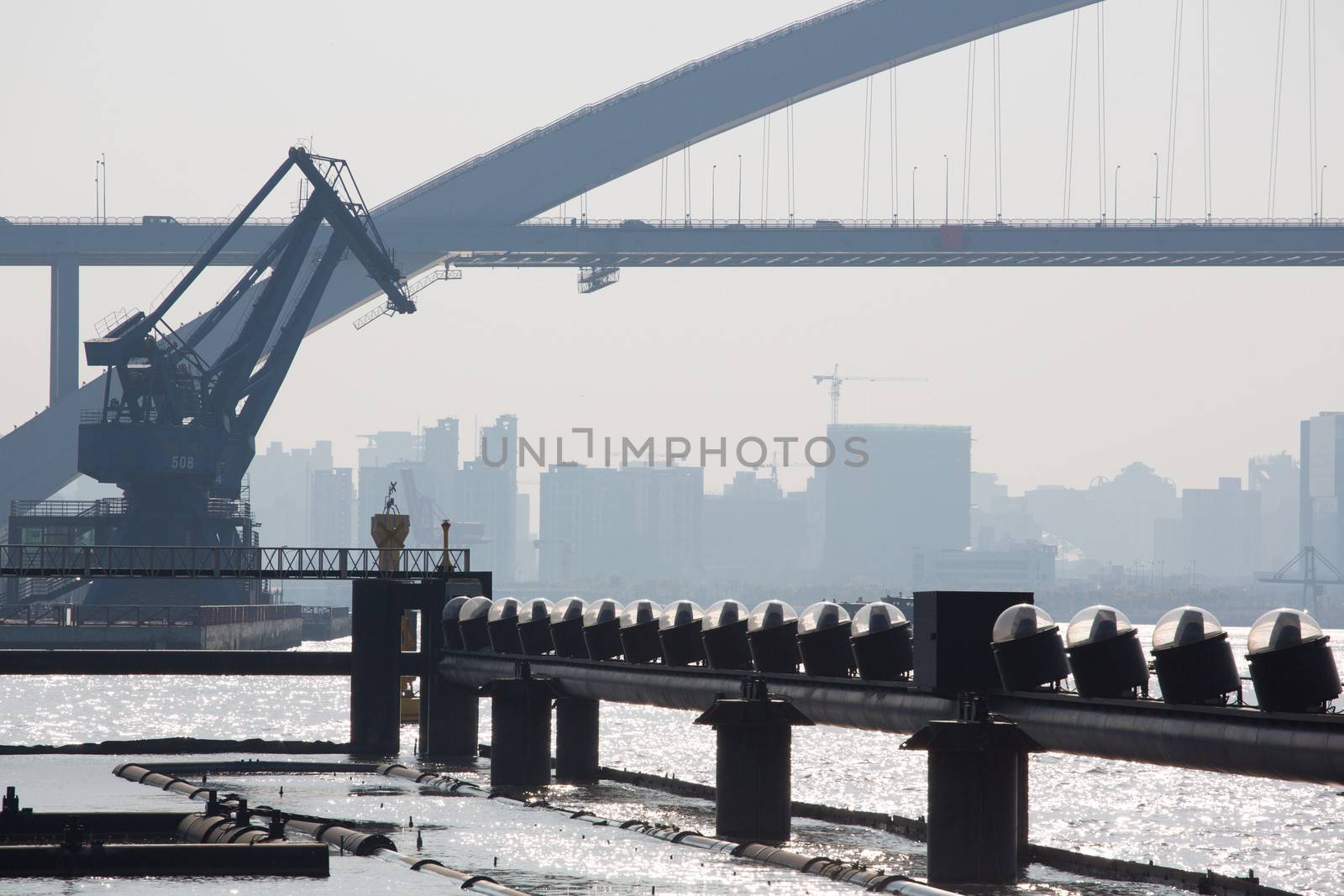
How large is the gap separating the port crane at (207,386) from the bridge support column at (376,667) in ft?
251

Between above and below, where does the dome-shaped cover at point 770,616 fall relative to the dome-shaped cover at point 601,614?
above

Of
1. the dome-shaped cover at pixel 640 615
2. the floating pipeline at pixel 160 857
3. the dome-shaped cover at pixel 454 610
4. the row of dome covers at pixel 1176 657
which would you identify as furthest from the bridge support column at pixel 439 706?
the row of dome covers at pixel 1176 657

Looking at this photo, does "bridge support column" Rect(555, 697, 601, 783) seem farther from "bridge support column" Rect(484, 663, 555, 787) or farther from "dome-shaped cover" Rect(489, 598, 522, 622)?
"dome-shaped cover" Rect(489, 598, 522, 622)

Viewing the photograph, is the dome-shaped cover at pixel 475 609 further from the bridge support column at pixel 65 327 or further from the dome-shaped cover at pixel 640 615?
the bridge support column at pixel 65 327

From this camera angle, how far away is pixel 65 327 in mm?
182000

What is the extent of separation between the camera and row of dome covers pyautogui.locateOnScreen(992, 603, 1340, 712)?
37.1 metres

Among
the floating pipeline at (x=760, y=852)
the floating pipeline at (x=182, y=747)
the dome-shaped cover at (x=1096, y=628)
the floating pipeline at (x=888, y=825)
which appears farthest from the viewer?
the floating pipeline at (x=182, y=747)

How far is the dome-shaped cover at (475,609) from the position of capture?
71562 millimetres

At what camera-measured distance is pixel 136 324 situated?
14488 cm

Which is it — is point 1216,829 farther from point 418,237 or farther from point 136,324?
point 418,237

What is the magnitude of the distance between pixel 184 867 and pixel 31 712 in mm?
90414

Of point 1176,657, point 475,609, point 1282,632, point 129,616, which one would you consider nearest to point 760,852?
point 1176,657

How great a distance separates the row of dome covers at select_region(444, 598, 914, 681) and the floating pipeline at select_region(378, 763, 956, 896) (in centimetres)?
468

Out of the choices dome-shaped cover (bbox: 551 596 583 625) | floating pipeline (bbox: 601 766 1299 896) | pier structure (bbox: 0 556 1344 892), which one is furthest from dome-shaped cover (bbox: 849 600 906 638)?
dome-shaped cover (bbox: 551 596 583 625)
